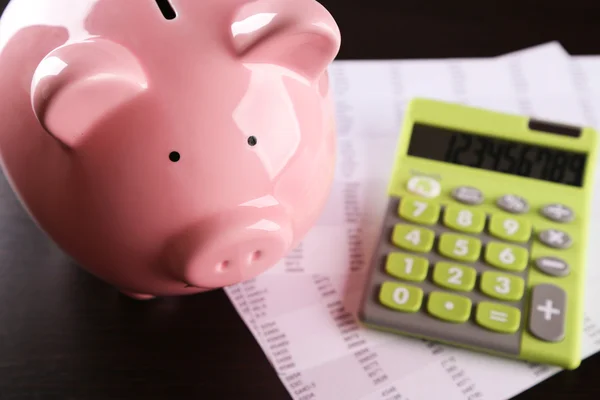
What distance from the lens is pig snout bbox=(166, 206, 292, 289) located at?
12.8 inches

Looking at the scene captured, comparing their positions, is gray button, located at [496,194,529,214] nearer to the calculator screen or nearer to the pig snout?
the calculator screen

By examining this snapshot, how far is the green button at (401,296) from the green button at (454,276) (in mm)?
16

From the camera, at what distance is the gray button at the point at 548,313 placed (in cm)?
41

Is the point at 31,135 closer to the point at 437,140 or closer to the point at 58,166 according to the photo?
the point at 58,166

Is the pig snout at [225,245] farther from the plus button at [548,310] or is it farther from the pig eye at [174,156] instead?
the plus button at [548,310]

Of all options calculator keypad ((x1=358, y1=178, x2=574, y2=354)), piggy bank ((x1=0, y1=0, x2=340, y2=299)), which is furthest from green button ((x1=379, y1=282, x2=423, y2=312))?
piggy bank ((x1=0, y1=0, x2=340, y2=299))

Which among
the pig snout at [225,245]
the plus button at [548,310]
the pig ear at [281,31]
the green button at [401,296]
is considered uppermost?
the pig ear at [281,31]

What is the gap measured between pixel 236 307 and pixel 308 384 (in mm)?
68

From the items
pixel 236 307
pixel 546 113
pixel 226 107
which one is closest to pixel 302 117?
pixel 226 107

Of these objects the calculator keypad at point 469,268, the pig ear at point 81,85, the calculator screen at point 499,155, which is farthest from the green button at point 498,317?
the pig ear at point 81,85

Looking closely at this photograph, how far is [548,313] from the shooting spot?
425 mm

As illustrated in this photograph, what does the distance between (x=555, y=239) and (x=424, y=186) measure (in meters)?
0.09

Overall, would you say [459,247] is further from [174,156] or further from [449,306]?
[174,156]

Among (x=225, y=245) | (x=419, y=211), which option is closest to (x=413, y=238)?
(x=419, y=211)
